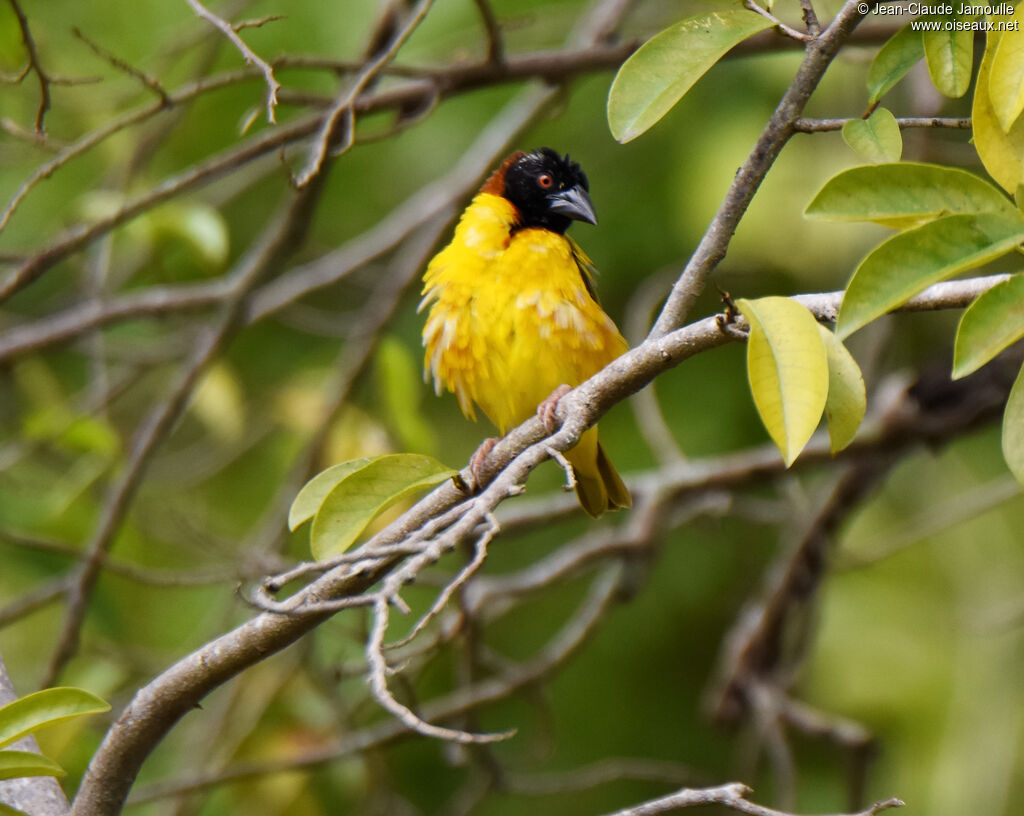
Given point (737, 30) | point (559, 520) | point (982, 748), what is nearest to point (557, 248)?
point (559, 520)

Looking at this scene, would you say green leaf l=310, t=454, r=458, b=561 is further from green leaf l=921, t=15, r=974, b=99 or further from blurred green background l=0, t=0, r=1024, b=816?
blurred green background l=0, t=0, r=1024, b=816

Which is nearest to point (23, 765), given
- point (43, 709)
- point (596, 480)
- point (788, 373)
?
point (43, 709)

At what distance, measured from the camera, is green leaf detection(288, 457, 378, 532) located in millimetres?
1719

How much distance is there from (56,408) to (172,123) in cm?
91

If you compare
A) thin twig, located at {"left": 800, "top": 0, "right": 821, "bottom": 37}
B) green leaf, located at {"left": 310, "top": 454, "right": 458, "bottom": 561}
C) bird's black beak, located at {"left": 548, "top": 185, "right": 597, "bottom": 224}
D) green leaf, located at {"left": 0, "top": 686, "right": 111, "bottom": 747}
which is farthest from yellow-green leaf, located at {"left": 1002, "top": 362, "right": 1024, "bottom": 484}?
bird's black beak, located at {"left": 548, "top": 185, "right": 597, "bottom": 224}

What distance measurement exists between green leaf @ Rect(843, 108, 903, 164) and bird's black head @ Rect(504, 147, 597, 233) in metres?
1.53

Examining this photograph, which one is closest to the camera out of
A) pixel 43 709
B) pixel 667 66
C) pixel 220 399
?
pixel 43 709

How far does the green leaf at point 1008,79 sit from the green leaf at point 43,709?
130 centimetres

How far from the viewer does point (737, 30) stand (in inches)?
64.2

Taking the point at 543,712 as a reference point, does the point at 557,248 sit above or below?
above

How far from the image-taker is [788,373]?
4.52 feet

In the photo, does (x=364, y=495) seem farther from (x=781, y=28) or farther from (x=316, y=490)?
(x=781, y=28)

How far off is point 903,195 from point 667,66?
421 mm

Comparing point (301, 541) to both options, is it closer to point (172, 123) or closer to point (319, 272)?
point (319, 272)
